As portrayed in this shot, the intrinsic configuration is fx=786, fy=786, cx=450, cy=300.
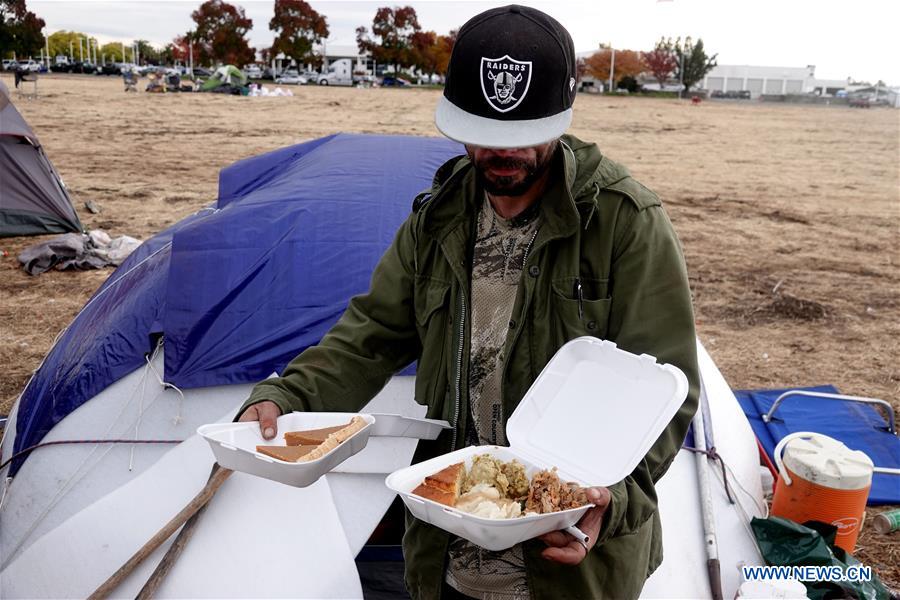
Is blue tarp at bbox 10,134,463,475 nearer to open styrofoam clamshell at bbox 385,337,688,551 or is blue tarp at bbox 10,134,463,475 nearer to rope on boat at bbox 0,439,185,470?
rope on boat at bbox 0,439,185,470

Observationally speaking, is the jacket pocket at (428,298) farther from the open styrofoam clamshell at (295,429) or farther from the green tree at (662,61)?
the green tree at (662,61)

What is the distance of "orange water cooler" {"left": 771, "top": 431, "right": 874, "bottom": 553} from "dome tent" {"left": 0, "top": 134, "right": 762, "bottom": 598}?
17 cm

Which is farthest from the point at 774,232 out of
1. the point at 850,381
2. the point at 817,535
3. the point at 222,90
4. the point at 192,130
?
the point at 222,90

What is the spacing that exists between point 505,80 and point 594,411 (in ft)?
2.35

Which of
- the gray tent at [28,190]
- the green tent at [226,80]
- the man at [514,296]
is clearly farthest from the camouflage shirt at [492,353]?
the green tent at [226,80]

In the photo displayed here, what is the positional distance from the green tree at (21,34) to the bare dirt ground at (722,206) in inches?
1003

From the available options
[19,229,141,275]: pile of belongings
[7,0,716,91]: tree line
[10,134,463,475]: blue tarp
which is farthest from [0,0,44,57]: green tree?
[10,134,463,475]: blue tarp

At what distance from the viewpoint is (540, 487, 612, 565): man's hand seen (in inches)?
54.8

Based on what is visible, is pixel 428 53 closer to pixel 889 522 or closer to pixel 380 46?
pixel 380 46

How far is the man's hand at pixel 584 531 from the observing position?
1392 mm

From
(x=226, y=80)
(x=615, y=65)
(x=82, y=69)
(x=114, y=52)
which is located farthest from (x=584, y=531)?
(x=114, y=52)

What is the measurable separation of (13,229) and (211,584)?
24.4 ft

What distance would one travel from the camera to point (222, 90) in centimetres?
3169

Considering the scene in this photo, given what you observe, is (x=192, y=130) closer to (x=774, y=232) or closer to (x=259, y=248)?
(x=774, y=232)
